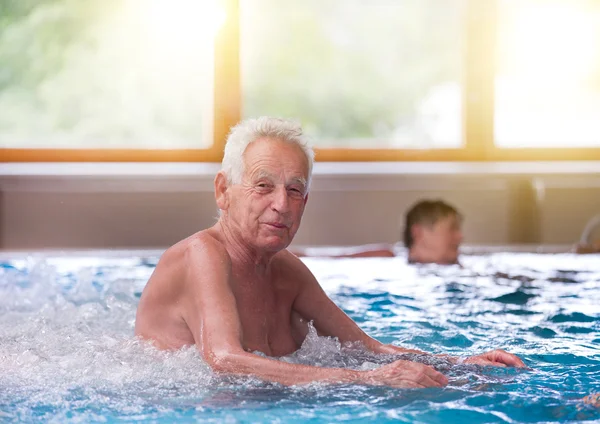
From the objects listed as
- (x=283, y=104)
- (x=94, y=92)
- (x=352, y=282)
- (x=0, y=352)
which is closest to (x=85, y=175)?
(x=94, y=92)


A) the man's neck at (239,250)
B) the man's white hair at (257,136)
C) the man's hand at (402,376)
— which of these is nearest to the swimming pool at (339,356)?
the man's hand at (402,376)

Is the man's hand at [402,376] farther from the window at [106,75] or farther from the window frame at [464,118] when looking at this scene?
the window at [106,75]

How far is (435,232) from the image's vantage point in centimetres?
574

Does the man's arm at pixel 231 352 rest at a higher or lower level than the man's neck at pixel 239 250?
lower

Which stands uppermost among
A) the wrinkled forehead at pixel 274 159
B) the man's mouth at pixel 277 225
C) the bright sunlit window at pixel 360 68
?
the bright sunlit window at pixel 360 68

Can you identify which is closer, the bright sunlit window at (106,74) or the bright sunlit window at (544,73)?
the bright sunlit window at (106,74)

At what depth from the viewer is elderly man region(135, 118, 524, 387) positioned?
7.73 ft

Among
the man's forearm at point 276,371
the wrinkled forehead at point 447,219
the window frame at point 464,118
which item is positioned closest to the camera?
the man's forearm at point 276,371

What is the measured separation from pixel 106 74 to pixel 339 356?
6253 millimetres

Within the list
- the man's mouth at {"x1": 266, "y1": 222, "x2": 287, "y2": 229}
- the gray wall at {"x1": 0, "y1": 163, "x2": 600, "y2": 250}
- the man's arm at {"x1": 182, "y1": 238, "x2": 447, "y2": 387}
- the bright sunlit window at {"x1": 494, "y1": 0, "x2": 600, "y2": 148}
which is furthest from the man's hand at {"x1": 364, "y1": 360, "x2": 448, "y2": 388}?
the bright sunlit window at {"x1": 494, "y1": 0, "x2": 600, "y2": 148}

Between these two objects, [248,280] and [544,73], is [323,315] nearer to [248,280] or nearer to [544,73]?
[248,280]

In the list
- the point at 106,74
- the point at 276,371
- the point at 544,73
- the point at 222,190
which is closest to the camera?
the point at 276,371

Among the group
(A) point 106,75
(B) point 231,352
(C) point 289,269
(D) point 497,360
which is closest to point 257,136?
(C) point 289,269

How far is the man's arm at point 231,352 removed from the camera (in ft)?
7.64
